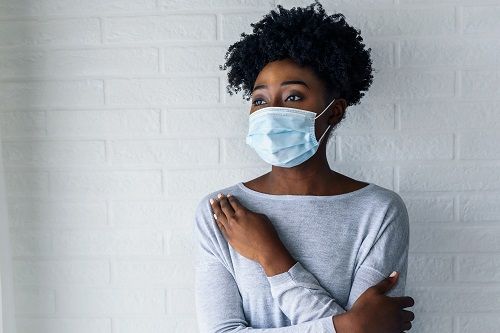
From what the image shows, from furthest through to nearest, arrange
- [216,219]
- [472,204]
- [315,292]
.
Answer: [472,204]
[216,219]
[315,292]

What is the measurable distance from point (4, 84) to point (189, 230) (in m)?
0.66

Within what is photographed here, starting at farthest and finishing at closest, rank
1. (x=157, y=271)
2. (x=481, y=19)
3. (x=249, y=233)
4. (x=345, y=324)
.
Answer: (x=157, y=271)
(x=481, y=19)
(x=249, y=233)
(x=345, y=324)

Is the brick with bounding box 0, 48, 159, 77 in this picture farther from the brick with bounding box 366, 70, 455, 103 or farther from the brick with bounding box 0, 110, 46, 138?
the brick with bounding box 366, 70, 455, 103

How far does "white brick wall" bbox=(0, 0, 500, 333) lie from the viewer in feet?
5.26

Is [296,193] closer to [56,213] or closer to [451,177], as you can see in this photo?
[451,177]

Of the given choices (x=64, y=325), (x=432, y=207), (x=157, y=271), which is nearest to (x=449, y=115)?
(x=432, y=207)

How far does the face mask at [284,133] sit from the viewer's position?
1294mm

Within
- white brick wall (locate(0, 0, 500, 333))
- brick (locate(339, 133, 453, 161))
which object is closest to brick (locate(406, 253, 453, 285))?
white brick wall (locate(0, 0, 500, 333))

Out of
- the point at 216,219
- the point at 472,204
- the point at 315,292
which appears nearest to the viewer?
the point at 315,292

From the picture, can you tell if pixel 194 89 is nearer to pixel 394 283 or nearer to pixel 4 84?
pixel 4 84

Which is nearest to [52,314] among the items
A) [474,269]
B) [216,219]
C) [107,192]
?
[107,192]

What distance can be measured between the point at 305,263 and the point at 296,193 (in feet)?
0.55

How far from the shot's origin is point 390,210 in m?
1.33

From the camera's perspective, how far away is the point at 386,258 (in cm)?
127
